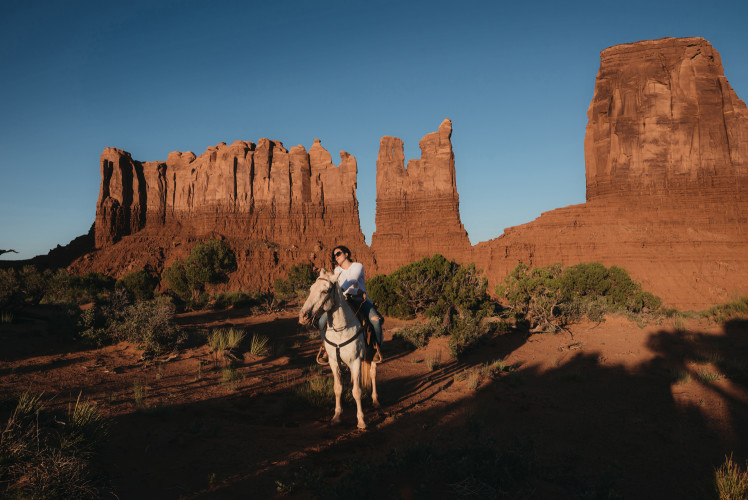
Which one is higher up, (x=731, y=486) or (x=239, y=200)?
(x=239, y=200)

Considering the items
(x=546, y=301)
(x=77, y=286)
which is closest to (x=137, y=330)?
(x=546, y=301)

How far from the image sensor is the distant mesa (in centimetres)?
5125

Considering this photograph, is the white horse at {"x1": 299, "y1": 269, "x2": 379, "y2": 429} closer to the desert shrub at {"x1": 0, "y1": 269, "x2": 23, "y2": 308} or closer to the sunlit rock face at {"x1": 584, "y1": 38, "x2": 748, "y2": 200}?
the desert shrub at {"x1": 0, "y1": 269, "x2": 23, "y2": 308}

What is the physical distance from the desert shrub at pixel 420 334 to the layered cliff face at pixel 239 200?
197 ft

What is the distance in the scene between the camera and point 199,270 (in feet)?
135

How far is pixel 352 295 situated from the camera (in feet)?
25.3

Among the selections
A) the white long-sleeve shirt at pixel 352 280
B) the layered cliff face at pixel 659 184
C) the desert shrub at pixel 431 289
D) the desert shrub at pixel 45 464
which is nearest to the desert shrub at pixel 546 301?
the desert shrub at pixel 431 289

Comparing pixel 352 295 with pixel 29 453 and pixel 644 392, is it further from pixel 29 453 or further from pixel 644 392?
pixel 644 392

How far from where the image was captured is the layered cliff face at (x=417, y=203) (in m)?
73.2

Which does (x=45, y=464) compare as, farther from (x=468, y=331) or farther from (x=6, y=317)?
(x=6, y=317)

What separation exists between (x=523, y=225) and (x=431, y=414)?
58.3m

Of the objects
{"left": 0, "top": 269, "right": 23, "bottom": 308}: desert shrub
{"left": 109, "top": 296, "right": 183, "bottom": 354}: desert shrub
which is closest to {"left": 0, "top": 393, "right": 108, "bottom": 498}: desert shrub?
{"left": 109, "top": 296, "right": 183, "bottom": 354}: desert shrub

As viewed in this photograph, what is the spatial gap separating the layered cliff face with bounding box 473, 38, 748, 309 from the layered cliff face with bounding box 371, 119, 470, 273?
39.9ft

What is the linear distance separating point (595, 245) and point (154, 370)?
178 ft
